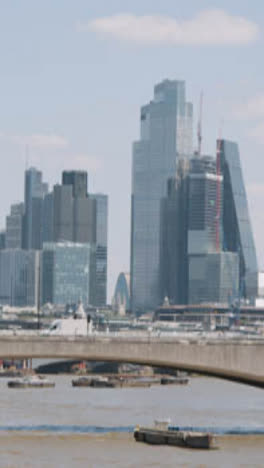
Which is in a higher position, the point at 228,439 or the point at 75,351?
the point at 75,351

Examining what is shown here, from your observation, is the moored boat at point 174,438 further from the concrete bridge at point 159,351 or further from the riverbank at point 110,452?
the concrete bridge at point 159,351

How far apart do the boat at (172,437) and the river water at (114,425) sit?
905 millimetres

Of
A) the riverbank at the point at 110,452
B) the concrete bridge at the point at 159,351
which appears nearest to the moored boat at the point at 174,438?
the riverbank at the point at 110,452

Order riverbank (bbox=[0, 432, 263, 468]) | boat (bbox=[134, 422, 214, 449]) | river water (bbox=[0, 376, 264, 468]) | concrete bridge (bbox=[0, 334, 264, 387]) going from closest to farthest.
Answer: riverbank (bbox=[0, 432, 263, 468]) < river water (bbox=[0, 376, 264, 468]) < boat (bbox=[134, 422, 214, 449]) < concrete bridge (bbox=[0, 334, 264, 387])

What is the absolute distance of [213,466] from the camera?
8681 cm

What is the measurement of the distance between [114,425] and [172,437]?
52.7 ft

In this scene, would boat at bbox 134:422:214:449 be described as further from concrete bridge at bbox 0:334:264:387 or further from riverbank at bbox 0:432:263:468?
concrete bridge at bbox 0:334:264:387

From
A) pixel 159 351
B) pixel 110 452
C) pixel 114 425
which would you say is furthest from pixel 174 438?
pixel 114 425

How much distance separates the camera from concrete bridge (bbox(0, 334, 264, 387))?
106000mm

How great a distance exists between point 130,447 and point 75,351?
13.3 m

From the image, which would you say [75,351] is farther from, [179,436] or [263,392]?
[263,392]

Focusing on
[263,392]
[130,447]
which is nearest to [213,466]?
[130,447]

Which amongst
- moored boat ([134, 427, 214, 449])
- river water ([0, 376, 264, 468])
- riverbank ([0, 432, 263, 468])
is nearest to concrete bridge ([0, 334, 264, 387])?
river water ([0, 376, 264, 468])

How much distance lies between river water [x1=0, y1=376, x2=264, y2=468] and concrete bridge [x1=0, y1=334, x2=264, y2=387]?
5.18 metres
